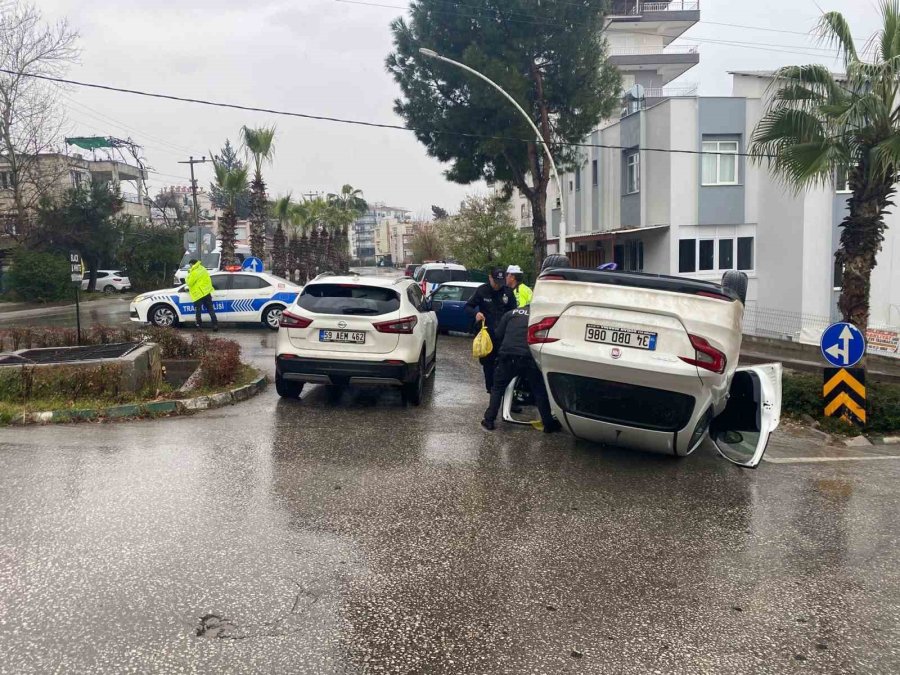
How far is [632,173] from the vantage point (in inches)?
1091

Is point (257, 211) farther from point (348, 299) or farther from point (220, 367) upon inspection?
point (348, 299)

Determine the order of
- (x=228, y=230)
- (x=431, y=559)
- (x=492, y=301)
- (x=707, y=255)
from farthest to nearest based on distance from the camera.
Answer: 1. (x=228, y=230)
2. (x=707, y=255)
3. (x=492, y=301)
4. (x=431, y=559)

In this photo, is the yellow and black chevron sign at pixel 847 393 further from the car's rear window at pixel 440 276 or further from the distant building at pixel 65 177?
the distant building at pixel 65 177

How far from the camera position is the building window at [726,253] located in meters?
25.6

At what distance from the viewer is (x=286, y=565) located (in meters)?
4.44

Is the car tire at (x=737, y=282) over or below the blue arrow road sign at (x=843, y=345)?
over

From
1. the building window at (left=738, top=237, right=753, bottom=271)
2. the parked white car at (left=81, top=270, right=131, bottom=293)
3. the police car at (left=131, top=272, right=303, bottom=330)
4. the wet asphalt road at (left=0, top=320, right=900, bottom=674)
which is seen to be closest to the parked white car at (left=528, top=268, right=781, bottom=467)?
the wet asphalt road at (left=0, top=320, right=900, bottom=674)

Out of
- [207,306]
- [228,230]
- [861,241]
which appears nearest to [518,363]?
[861,241]

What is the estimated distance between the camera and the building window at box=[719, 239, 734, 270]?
A: 25.6m

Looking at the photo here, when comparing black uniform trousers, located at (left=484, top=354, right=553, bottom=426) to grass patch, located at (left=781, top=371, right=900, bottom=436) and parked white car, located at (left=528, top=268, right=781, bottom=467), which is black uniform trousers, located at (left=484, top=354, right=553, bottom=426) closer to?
parked white car, located at (left=528, top=268, right=781, bottom=467)

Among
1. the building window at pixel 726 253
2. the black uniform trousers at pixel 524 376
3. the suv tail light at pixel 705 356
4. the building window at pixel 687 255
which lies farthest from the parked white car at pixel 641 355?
the building window at pixel 726 253

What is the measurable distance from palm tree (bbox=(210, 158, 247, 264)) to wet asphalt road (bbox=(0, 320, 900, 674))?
2229 cm

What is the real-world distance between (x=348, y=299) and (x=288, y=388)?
153cm

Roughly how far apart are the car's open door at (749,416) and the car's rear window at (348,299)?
13.1ft
